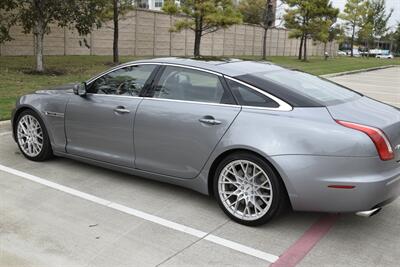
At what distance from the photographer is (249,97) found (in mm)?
4246

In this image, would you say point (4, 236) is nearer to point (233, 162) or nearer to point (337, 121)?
point (233, 162)

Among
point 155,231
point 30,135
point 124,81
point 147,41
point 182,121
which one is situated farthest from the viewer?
point 147,41

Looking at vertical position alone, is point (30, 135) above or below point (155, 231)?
above

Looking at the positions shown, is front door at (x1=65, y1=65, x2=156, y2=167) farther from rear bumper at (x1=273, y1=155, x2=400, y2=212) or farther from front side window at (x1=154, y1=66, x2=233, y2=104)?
rear bumper at (x1=273, y1=155, x2=400, y2=212)

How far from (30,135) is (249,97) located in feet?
10.1

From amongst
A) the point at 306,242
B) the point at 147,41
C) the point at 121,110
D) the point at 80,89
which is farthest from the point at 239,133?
the point at 147,41

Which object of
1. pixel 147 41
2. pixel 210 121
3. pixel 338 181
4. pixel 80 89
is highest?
pixel 147 41

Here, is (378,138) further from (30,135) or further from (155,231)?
(30,135)

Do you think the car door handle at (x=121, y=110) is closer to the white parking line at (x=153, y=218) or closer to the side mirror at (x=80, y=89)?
the side mirror at (x=80, y=89)

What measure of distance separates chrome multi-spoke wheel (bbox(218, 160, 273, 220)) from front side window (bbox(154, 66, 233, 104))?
0.64 metres

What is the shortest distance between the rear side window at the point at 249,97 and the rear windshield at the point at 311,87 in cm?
24

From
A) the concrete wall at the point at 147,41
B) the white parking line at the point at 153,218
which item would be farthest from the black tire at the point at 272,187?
the concrete wall at the point at 147,41

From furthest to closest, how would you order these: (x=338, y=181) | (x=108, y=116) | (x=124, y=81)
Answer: (x=124, y=81) < (x=108, y=116) < (x=338, y=181)

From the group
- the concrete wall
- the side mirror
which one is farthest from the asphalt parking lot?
the concrete wall
